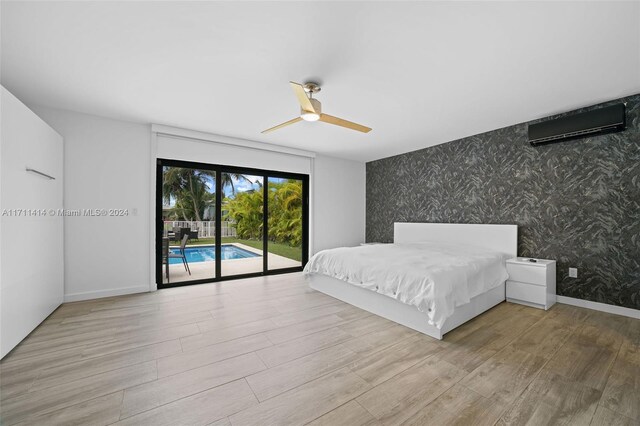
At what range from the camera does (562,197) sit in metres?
3.37

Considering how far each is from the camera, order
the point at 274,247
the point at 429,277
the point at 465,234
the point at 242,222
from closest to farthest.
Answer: the point at 429,277 → the point at 465,234 → the point at 242,222 → the point at 274,247

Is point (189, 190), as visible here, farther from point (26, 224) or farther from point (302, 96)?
point (302, 96)

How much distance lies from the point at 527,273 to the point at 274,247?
402cm

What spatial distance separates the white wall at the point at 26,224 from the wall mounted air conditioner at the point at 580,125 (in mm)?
5609

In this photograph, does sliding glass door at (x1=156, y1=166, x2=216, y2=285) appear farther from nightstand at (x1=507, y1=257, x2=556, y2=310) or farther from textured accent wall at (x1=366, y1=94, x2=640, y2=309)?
nightstand at (x1=507, y1=257, x2=556, y2=310)

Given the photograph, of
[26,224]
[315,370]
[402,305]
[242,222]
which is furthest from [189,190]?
[402,305]

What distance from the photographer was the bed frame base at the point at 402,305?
2539mm

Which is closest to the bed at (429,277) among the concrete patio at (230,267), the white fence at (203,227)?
the concrete patio at (230,267)

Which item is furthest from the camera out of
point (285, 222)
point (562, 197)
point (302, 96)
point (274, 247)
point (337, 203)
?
point (337, 203)

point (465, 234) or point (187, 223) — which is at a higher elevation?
point (187, 223)

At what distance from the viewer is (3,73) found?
8.14 feet

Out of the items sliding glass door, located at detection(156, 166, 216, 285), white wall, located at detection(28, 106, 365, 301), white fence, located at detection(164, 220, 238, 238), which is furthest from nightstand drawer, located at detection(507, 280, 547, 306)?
white wall, located at detection(28, 106, 365, 301)

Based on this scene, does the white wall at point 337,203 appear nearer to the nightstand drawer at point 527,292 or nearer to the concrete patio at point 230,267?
the concrete patio at point 230,267

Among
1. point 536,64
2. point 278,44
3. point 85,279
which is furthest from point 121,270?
point 536,64
